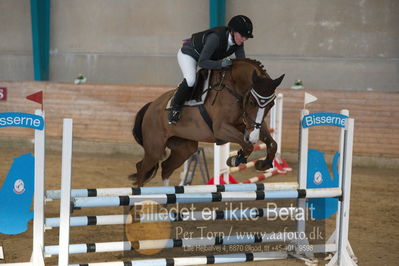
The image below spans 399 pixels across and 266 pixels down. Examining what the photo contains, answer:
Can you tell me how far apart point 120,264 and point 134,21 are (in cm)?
751

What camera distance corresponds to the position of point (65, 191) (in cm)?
317

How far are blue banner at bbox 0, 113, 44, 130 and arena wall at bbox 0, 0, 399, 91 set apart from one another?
6.82m

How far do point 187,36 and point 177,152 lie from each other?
5368mm

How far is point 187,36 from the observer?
9.95m

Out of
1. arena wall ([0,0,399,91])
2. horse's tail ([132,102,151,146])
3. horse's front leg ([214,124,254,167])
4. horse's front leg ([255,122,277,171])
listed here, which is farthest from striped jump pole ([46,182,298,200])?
arena wall ([0,0,399,91])

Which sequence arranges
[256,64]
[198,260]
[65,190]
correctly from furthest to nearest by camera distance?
[256,64]
[198,260]
[65,190]

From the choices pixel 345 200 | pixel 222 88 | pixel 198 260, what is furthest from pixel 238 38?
pixel 198 260

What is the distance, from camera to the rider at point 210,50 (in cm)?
397

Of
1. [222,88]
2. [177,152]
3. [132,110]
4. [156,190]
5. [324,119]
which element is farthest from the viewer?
[132,110]

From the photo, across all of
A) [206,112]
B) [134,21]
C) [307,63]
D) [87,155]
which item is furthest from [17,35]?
[206,112]

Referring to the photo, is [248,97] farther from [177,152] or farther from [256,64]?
[177,152]

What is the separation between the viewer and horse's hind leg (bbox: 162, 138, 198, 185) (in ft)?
15.9

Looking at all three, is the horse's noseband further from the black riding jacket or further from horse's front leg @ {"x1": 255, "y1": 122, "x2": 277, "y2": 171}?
the black riding jacket

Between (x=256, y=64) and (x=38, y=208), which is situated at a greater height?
(x=256, y=64)
